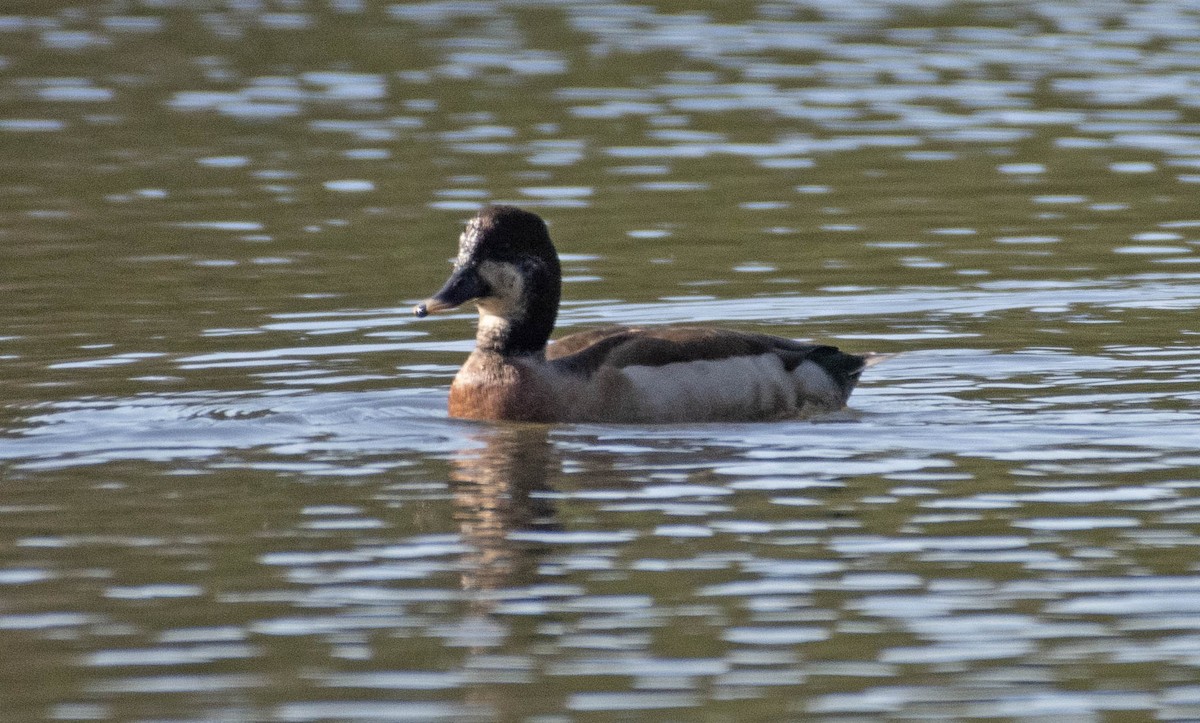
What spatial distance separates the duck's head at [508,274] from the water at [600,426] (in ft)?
2.39

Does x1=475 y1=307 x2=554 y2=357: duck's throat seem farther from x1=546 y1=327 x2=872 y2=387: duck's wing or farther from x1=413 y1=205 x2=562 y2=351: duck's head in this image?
x1=546 y1=327 x2=872 y2=387: duck's wing

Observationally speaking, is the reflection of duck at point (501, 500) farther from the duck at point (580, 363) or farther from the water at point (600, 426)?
the duck at point (580, 363)

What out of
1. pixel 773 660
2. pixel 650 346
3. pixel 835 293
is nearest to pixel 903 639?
pixel 773 660

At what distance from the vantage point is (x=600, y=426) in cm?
1294

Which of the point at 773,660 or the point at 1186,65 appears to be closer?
the point at 773,660

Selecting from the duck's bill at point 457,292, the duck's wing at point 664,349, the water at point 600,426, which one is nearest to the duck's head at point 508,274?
the duck's bill at point 457,292

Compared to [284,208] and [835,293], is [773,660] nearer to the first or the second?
[835,293]

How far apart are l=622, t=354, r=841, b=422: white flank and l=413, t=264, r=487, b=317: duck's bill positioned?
1.00 m

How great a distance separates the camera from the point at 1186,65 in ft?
88.3

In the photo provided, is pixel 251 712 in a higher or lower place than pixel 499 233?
lower

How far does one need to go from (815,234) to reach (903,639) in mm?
10750

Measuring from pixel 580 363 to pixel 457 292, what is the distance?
815 millimetres

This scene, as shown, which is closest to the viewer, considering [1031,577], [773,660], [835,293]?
[773,660]

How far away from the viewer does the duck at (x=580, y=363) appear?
12969 mm
